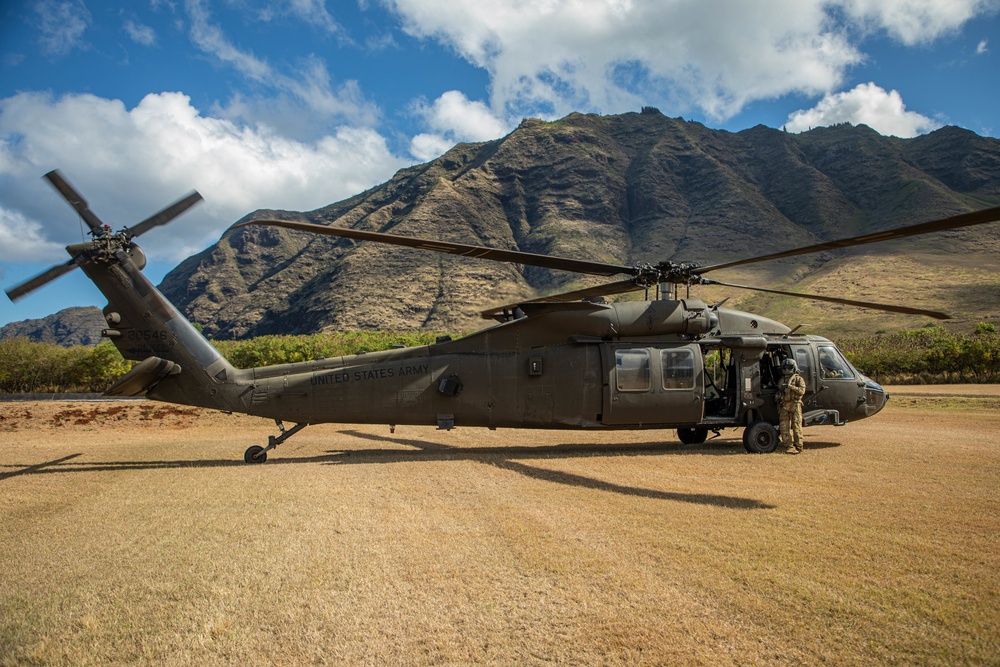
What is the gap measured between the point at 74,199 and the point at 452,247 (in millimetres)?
7996

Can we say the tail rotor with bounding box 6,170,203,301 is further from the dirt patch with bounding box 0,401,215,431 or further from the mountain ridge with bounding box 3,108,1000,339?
the mountain ridge with bounding box 3,108,1000,339

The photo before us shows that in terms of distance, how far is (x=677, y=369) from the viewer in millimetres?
12289

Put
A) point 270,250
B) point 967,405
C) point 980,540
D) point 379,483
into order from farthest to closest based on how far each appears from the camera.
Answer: point 270,250
point 967,405
point 379,483
point 980,540

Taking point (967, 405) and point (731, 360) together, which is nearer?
point (731, 360)

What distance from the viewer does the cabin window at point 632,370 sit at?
40.0 ft

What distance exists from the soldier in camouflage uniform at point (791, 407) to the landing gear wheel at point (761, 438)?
272 mm

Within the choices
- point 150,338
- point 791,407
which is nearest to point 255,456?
point 150,338

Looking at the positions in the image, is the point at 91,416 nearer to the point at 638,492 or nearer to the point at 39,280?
the point at 39,280

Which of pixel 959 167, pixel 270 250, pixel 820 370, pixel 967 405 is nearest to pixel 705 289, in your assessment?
pixel 967 405

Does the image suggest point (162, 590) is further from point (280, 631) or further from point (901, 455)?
point (901, 455)

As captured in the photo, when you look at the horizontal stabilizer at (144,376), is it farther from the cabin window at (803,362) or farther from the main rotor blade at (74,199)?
the cabin window at (803,362)

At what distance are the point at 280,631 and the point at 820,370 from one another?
12723 millimetres

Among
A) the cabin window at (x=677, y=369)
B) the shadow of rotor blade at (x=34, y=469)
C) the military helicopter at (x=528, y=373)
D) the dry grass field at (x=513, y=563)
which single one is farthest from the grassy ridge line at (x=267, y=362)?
the dry grass field at (x=513, y=563)

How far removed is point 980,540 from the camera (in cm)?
552
